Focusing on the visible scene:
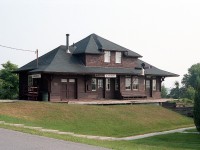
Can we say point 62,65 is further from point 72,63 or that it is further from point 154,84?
point 154,84

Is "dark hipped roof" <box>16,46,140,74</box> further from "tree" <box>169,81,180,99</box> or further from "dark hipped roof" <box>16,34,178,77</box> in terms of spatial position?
"tree" <box>169,81,180,99</box>

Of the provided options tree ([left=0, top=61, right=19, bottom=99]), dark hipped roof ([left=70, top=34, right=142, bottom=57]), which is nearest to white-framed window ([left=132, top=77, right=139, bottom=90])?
dark hipped roof ([left=70, top=34, right=142, bottom=57])

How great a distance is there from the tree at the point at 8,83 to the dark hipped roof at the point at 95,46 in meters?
12.8

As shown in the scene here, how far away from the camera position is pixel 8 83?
172 ft

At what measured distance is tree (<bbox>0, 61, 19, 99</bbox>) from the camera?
168 ft

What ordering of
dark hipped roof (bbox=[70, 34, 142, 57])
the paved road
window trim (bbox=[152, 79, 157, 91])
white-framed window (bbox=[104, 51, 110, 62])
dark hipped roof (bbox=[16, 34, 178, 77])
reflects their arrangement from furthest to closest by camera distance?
window trim (bbox=[152, 79, 157, 91]), white-framed window (bbox=[104, 51, 110, 62]), dark hipped roof (bbox=[70, 34, 142, 57]), dark hipped roof (bbox=[16, 34, 178, 77]), the paved road

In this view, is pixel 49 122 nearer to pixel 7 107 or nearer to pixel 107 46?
pixel 7 107

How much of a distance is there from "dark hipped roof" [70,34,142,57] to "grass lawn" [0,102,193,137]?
8.03 m

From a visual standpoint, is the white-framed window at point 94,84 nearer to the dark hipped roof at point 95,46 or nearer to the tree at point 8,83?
the dark hipped roof at point 95,46

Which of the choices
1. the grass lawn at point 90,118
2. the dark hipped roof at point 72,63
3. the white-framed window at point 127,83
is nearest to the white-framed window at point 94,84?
the dark hipped roof at point 72,63

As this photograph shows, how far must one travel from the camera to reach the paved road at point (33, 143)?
12.3 m

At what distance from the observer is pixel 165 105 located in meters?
42.2

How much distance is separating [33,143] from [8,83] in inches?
1597

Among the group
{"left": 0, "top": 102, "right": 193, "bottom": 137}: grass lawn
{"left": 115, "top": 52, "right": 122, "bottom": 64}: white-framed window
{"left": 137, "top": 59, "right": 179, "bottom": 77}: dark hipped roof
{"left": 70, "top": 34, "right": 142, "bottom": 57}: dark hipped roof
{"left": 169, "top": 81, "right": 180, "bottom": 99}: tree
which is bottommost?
{"left": 0, "top": 102, "right": 193, "bottom": 137}: grass lawn
